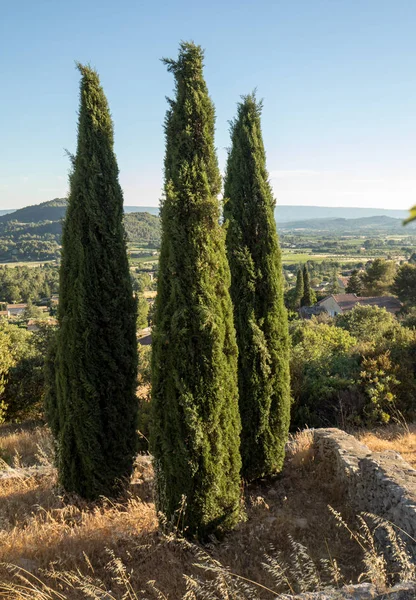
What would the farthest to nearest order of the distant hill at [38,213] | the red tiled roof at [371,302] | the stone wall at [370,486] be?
the distant hill at [38,213]
the red tiled roof at [371,302]
the stone wall at [370,486]

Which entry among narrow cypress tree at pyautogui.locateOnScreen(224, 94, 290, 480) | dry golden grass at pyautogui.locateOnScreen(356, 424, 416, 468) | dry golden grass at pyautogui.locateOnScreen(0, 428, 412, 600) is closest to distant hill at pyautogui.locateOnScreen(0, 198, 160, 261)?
dry golden grass at pyautogui.locateOnScreen(356, 424, 416, 468)

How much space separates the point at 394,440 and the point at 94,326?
19.6 feet

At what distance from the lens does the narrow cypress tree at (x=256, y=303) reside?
20.1ft

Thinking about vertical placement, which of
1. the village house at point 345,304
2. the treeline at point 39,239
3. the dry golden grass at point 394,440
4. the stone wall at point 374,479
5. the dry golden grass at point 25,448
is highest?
the treeline at point 39,239

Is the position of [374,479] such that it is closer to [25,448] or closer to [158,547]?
[158,547]

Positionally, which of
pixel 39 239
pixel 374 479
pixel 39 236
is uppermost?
pixel 39 236

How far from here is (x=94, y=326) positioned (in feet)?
19.8

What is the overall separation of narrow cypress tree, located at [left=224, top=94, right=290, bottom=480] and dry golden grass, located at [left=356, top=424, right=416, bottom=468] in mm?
2314

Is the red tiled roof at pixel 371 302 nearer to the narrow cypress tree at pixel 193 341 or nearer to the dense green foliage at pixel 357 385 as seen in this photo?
the dense green foliage at pixel 357 385

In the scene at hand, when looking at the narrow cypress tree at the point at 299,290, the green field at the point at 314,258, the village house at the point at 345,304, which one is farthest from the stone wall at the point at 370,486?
the green field at the point at 314,258

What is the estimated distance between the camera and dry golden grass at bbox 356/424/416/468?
290 inches

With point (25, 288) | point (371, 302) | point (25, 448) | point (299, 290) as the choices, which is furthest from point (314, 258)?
point (25, 448)

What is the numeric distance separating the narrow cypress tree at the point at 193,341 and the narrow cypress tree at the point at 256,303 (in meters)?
1.15

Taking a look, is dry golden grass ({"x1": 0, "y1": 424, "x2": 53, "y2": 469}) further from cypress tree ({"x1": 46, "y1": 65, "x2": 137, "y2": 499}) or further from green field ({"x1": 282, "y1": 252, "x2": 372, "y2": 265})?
green field ({"x1": 282, "y1": 252, "x2": 372, "y2": 265})
